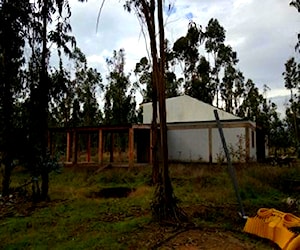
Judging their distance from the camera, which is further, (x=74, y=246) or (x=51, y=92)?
(x=51, y=92)

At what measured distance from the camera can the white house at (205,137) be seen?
19.1 meters

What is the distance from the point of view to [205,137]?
→ 816 inches

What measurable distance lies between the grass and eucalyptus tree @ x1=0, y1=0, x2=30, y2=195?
1.87m

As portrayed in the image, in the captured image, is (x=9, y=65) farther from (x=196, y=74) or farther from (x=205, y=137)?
(x=196, y=74)

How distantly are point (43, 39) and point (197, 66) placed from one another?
26.1 m

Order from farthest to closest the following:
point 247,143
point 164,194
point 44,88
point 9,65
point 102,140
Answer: point 102,140 < point 247,143 < point 9,65 < point 44,88 < point 164,194

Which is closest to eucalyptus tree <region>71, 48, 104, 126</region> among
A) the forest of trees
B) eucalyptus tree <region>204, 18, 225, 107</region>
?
the forest of trees

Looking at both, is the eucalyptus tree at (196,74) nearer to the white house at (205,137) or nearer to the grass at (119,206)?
the white house at (205,137)

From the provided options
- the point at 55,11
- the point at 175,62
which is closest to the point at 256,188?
the point at 55,11

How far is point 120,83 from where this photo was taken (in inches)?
1405

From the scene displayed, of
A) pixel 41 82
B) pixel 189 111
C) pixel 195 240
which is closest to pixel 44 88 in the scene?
pixel 41 82

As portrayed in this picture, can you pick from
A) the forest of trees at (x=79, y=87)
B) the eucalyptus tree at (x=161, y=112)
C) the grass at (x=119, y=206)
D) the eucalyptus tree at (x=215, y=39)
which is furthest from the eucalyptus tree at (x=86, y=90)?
the eucalyptus tree at (x=161, y=112)

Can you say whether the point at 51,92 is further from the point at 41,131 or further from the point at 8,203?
the point at 8,203

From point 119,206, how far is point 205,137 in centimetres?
1180
